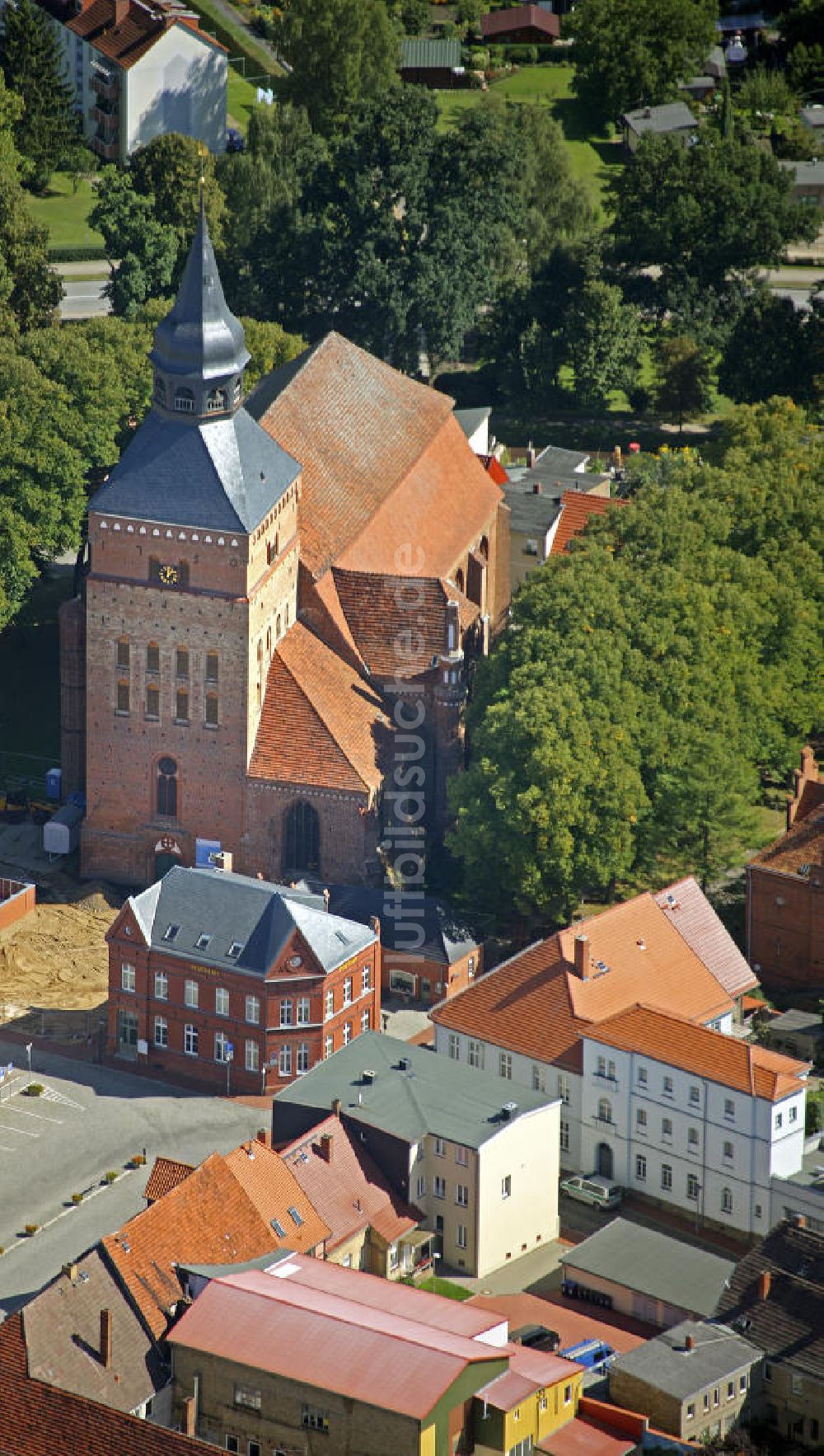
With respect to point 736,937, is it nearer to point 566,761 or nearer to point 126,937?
point 566,761

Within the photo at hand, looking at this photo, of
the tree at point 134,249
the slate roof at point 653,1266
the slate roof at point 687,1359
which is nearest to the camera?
the slate roof at point 687,1359

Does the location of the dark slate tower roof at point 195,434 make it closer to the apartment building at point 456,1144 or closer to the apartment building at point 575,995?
the apartment building at point 575,995

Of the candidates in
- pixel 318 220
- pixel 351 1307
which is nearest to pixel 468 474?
pixel 318 220

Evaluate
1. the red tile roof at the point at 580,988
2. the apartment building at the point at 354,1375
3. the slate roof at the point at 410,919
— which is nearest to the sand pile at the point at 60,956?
the slate roof at the point at 410,919

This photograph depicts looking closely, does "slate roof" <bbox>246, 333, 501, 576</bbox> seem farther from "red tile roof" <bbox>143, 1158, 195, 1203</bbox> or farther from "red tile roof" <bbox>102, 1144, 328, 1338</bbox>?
"red tile roof" <bbox>102, 1144, 328, 1338</bbox>

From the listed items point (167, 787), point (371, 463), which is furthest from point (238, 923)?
point (371, 463)

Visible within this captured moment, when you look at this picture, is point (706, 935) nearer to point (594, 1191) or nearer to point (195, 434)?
point (594, 1191)
